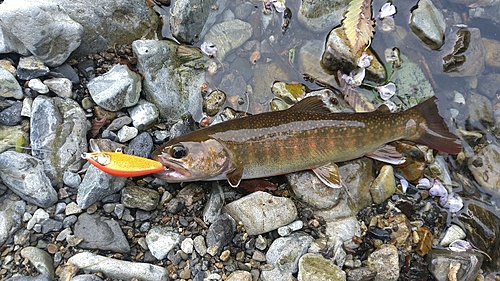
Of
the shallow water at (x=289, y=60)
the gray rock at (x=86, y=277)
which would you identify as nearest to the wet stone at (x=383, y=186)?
the shallow water at (x=289, y=60)

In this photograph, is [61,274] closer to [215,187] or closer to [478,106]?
[215,187]

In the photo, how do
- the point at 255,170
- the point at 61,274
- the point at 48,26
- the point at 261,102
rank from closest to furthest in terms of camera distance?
the point at 61,274
the point at 48,26
the point at 255,170
the point at 261,102

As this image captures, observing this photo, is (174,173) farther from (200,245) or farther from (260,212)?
(260,212)

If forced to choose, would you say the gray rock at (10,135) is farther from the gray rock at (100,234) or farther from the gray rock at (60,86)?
the gray rock at (100,234)

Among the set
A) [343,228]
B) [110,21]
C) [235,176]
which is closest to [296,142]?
[235,176]

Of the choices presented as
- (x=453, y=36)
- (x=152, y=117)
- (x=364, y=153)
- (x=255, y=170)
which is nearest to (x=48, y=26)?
(x=152, y=117)

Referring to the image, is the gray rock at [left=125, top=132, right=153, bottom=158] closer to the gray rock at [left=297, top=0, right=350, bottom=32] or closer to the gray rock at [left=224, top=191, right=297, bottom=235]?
the gray rock at [left=224, top=191, right=297, bottom=235]

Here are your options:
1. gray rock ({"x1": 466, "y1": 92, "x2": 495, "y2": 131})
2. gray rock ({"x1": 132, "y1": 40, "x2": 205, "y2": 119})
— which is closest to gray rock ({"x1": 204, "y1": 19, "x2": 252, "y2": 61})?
gray rock ({"x1": 132, "y1": 40, "x2": 205, "y2": 119})
